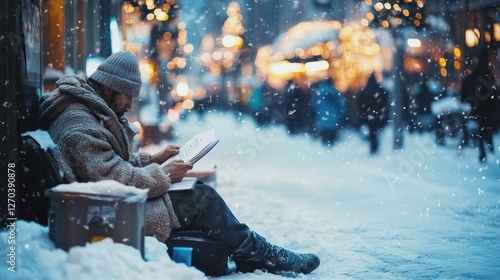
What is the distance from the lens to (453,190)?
37.7ft

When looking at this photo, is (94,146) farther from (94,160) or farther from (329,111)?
(329,111)

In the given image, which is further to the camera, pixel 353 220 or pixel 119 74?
pixel 353 220

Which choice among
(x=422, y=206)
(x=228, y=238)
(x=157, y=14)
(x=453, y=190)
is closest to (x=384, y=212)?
(x=422, y=206)

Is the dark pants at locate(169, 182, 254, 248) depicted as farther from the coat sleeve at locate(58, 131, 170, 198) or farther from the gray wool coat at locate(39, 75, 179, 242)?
the coat sleeve at locate(58, 131, 170, 198)

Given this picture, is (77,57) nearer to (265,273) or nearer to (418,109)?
(265,273)

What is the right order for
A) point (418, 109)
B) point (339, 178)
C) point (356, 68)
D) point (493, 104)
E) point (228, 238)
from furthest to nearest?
point (356, 68) < point (418, 109) < point (493, 104) < point (339, 178) < point (228, 238)

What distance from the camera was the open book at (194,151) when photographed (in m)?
4.89

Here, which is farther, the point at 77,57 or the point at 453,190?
the point at 77,57

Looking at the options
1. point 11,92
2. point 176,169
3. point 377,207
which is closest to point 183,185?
point 176,169

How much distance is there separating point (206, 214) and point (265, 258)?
63 cm

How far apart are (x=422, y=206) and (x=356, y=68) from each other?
2046 cm

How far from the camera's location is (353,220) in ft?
27.9

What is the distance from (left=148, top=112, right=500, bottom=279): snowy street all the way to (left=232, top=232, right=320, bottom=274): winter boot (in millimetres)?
130

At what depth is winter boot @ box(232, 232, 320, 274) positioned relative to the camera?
5164 millimetres
